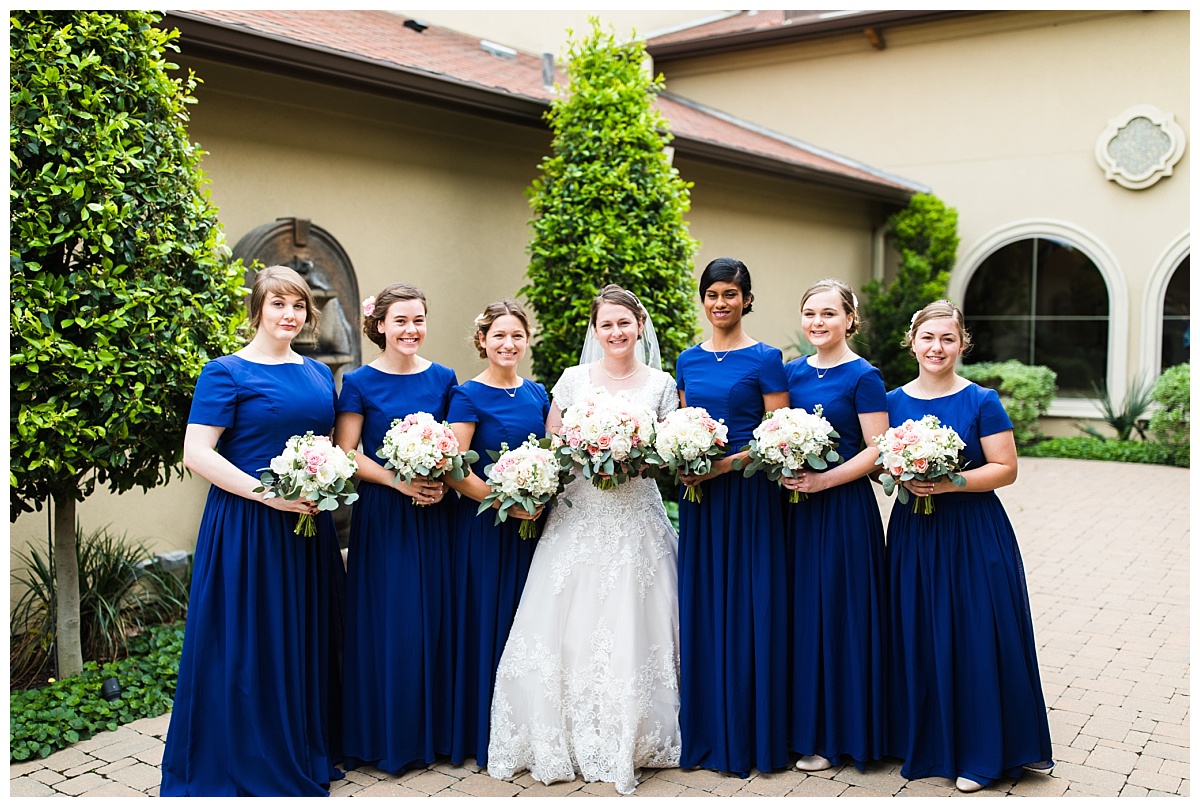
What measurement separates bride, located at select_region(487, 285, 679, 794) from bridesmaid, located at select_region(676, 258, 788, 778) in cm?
12

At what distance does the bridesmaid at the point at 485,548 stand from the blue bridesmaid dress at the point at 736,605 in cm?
76

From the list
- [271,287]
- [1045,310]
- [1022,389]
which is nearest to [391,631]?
[271,287]

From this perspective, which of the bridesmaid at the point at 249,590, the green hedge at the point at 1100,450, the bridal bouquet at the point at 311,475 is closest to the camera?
the bridal bouquet at the point at 311,475

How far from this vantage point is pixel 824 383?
435 cm

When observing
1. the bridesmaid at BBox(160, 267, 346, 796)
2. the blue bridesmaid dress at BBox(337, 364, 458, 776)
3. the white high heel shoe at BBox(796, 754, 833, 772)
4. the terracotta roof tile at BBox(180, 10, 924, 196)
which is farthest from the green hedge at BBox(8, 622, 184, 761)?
the terracotta roof tile at BBox(180, 10, 924, 196)

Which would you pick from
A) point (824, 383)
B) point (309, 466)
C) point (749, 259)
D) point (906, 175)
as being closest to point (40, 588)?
point (309, 466)

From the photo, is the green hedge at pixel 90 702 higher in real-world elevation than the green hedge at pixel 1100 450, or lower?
lower

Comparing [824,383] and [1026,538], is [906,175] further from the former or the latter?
[824,383]

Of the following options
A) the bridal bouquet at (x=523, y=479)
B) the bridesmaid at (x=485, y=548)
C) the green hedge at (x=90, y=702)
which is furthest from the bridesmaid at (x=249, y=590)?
the green hedge at (x=90, y=702)

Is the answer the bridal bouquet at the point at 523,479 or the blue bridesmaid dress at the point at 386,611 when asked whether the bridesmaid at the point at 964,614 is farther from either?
the blue bridesmaid dress at the point at 386,611

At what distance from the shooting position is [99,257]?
470cm

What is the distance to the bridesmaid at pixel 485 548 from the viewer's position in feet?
14.2

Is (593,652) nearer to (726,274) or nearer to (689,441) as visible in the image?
(689,441)

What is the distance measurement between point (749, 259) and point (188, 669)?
10.3 meters
